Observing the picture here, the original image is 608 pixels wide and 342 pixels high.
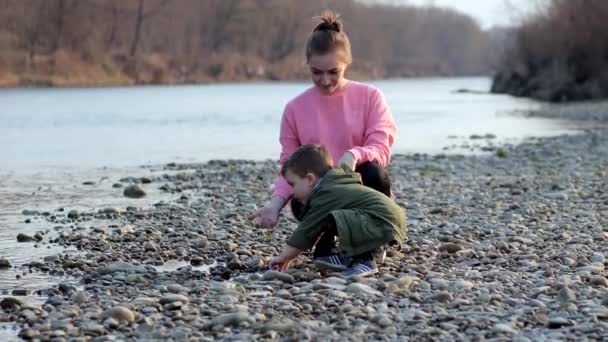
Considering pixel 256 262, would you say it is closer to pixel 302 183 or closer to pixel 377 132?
pixel 302 183

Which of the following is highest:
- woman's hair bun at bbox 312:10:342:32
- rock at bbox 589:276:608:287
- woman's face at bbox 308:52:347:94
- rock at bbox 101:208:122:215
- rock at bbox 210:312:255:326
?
woman's hair bun at bbox 312:10:342:32

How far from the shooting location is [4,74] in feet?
169

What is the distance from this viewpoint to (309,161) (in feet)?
19.8

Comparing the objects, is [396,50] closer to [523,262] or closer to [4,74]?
[4,74]

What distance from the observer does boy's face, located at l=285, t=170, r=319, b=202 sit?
6.05 meters

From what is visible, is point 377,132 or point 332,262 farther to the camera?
point 377,132

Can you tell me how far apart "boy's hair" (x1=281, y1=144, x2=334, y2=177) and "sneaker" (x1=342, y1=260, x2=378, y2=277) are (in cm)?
60

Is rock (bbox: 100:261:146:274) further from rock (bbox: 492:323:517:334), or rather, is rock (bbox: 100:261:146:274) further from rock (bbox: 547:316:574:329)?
rock (bbox: 547:316:574:329)

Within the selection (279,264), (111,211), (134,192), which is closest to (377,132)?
(279,264)

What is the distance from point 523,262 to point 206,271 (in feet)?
6.84

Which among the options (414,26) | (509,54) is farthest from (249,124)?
(414,26)

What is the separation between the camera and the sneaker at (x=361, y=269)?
596 centimetres

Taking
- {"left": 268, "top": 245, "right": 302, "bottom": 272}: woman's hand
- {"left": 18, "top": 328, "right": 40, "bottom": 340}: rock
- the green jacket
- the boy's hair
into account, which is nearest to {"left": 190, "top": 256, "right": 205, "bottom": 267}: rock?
{"left": 268, "top": 245, "right": 302, "bottom": 272}: woman's hand

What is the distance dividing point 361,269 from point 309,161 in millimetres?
732
